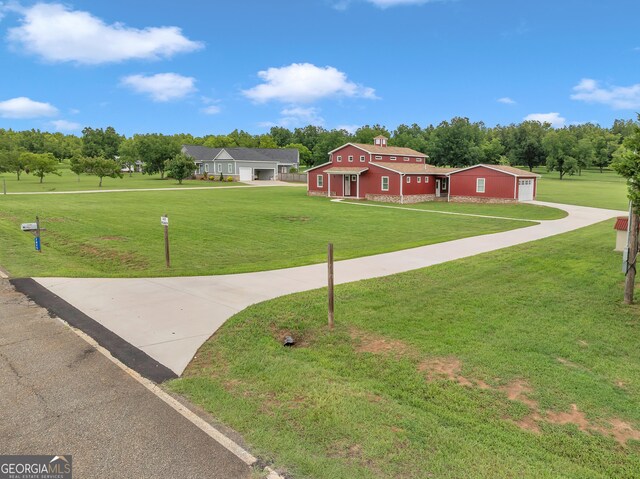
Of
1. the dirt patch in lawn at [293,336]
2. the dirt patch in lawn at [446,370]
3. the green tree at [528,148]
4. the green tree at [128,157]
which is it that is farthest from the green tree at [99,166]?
the green tree at [528,148]

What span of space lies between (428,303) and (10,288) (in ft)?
30.1

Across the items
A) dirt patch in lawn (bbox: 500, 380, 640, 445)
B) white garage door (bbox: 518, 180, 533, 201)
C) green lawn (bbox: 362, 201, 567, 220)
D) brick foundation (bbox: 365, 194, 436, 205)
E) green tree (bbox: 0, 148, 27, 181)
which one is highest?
green tree (bbox: 0, 148, 27, 181)

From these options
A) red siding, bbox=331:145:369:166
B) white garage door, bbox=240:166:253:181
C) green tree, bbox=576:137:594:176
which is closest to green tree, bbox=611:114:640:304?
red siding, bbox=331:145:369:166

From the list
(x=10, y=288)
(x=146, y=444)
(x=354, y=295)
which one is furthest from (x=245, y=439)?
(x=10, y=288)

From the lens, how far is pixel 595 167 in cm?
11100

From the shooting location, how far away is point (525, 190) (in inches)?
1516

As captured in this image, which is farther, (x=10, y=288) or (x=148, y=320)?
(x=10, y=288)

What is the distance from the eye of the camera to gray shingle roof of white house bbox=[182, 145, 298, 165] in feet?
236

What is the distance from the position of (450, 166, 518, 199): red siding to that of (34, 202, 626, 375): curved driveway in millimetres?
24534

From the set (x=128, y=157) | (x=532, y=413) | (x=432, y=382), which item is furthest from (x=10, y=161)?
(x=532, y=413)

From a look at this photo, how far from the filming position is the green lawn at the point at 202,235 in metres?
14.2

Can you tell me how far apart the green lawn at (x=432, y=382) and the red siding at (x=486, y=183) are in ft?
94.9

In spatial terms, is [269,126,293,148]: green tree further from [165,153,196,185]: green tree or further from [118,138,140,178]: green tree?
[165,153,196,185]: green tree

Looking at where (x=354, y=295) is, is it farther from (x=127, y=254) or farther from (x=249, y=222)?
(x=249, y=222)
